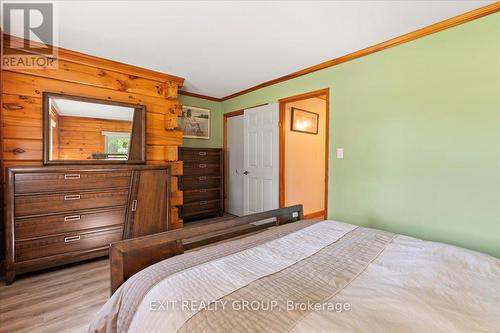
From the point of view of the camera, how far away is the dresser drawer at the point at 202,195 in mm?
3938

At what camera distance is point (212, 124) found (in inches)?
183

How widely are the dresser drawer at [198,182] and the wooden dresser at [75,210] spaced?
3.21 ft

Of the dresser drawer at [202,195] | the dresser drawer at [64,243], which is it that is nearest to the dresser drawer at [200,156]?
the dresser drawer at [202,195]

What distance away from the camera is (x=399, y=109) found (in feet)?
7.57

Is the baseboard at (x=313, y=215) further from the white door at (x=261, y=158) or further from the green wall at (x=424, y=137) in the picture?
the green wall at (x=424, y=137)

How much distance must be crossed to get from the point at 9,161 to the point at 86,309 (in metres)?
1.73

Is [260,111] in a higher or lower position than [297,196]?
higher

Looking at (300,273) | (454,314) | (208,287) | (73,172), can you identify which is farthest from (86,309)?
(454,314)

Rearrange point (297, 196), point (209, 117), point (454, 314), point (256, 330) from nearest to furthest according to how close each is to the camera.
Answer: point (256, 330) → point (454, 314) → point (297, 196) → point (209, 117)

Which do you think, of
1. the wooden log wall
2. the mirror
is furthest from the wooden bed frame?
the wooden log wall

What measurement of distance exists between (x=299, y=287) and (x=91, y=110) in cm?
295

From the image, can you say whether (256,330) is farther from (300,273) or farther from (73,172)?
(73,172)

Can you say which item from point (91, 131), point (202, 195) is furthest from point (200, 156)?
point (91, 131)

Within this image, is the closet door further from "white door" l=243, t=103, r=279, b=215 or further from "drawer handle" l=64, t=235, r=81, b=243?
"white door" l=243, t=103, r=279, b=215
